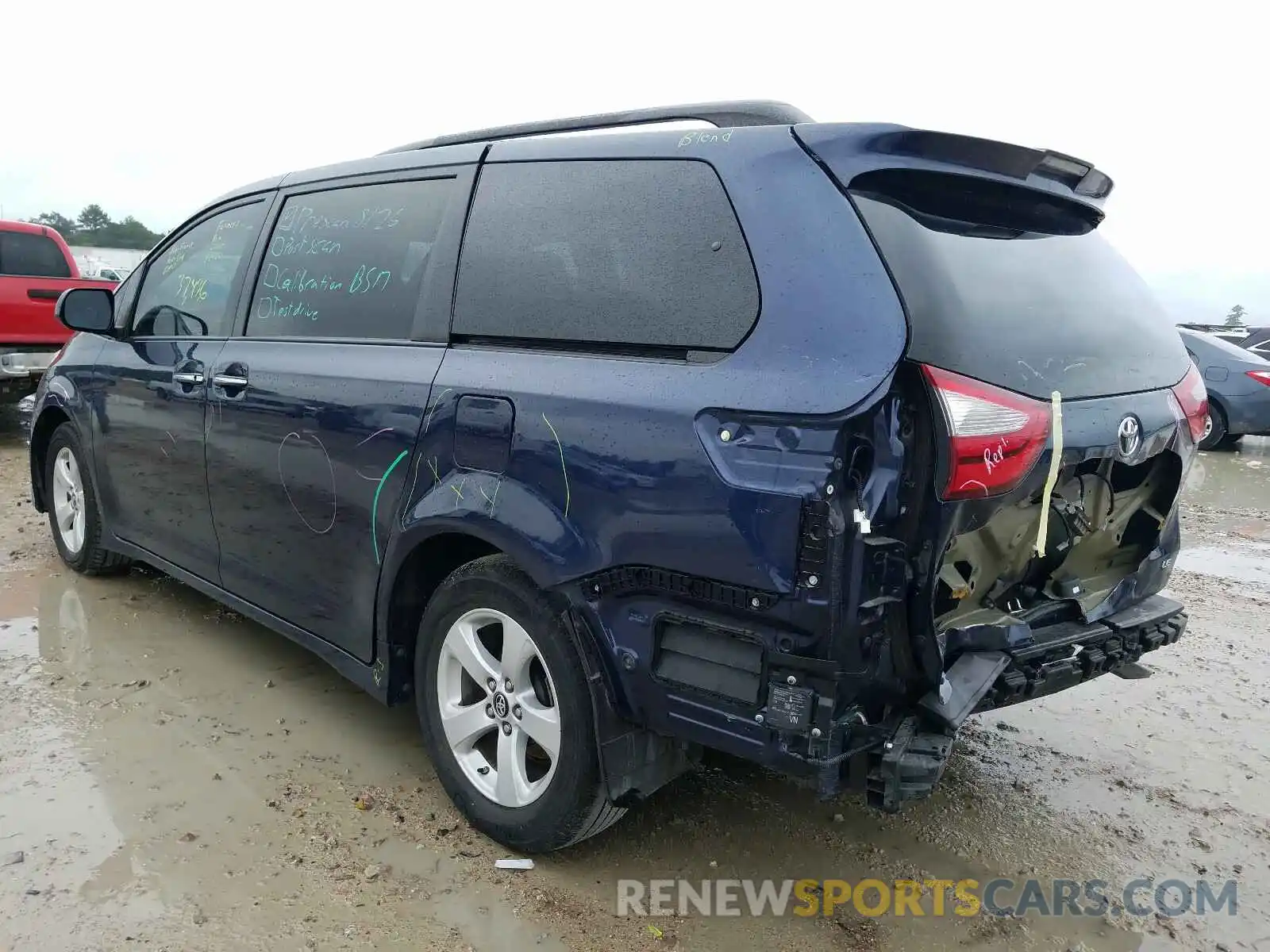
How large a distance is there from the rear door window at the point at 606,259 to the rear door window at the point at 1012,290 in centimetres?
37

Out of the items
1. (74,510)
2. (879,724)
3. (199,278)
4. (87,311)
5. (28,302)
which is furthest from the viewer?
(28,302)

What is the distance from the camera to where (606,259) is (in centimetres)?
245

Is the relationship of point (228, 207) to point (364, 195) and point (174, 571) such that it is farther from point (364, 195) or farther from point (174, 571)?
point (174, 571)

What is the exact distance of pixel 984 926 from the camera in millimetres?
2449

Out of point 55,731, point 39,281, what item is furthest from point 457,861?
point 39,281

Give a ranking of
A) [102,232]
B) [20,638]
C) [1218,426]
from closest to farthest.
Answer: [20,638] < [1218,426] < [102,232]

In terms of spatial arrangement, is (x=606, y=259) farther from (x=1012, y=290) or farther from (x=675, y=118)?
(x=1012, y=290)

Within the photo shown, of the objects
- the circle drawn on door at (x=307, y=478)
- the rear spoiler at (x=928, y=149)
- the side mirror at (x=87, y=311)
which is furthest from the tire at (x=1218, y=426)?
the side mirror at (x=87, y=311)

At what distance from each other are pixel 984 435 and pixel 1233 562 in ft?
16.8

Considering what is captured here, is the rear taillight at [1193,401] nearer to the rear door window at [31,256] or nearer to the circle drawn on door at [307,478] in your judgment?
the circle drawn on door at [307,478]

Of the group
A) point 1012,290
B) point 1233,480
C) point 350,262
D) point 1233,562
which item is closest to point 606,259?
point 1012,290

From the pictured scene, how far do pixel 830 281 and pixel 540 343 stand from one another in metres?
0.85

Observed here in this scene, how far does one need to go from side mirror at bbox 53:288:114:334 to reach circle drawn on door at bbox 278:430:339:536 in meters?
1.71

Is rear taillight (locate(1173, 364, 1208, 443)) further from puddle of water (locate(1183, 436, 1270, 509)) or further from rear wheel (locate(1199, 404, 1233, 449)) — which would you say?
rear wheel (locate(1199, 404, 1233, 449))
